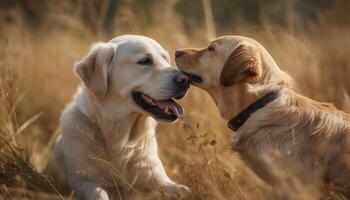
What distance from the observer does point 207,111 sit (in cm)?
646

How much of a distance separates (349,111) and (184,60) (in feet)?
4.17

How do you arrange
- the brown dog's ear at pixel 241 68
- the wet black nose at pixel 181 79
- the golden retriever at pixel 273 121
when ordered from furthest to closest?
1. the wet black nose at pixel 181 79
2. the brown dog's ear at pixel 241 68
3. the golden retriever at pixel 273 121

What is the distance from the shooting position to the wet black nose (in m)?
4.91

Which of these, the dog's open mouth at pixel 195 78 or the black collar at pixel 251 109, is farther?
the dog's open mouth at pixel 195 78

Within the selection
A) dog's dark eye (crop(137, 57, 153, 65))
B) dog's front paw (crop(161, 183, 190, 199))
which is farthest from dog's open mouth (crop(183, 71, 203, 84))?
dog's front paw (crop(161, 183, 190, 199))

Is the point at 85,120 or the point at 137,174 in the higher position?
the point at 85,120

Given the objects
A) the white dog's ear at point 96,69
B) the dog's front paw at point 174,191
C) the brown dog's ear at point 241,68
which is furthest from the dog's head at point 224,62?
the dog's front paw at point 174,191

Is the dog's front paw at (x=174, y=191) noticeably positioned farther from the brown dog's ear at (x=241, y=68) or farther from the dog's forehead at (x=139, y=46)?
the dog's forehead at (x=139, y=46)

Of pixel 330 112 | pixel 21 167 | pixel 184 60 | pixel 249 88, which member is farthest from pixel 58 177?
pixel 330 112

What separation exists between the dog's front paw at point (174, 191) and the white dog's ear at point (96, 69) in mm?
809

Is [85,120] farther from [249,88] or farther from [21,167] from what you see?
[249,88]

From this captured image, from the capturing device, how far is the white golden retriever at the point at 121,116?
4984 millimetres

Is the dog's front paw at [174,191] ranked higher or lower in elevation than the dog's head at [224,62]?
lower

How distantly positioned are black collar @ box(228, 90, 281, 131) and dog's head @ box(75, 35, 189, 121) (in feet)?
1.37
